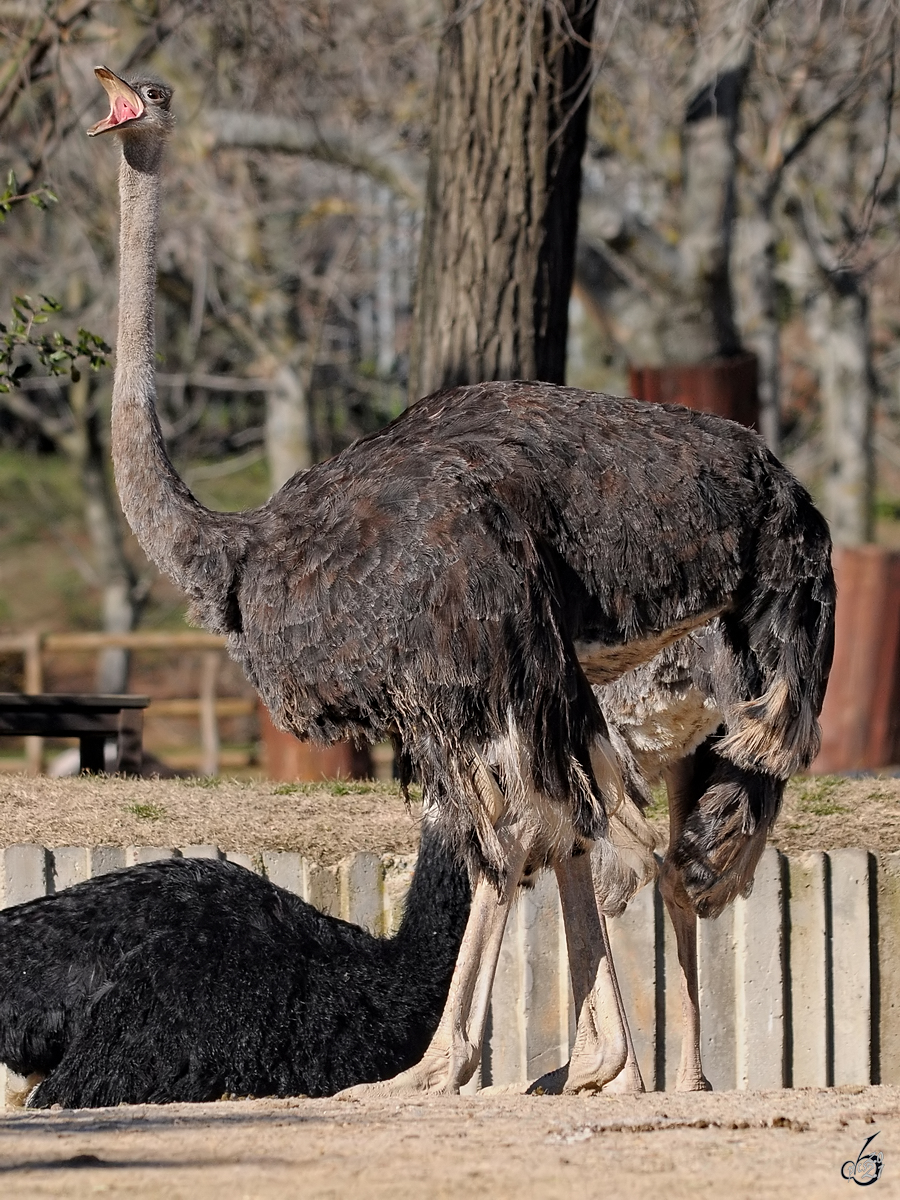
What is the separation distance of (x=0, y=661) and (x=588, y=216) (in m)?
10.1

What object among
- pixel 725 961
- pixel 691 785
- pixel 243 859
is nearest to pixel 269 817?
pixel 243 859

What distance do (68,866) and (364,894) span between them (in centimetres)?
100

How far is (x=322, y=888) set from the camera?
620 centimetres

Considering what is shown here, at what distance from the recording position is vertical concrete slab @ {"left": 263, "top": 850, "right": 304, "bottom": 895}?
620cm

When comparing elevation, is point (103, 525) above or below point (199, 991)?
above

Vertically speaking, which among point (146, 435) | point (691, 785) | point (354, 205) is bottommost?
point (691, 785)

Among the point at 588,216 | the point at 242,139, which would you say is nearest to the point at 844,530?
the point at 588,216

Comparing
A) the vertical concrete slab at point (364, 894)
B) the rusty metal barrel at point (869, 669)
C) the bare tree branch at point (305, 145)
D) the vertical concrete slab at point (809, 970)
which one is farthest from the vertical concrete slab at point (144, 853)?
the rusty metal barrel at point (869, 669)

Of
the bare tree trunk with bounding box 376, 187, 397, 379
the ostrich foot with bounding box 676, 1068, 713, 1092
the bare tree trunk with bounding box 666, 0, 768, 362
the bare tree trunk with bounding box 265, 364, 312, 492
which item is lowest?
the ostrich foot with bounding box 676, 1068, 713, 1092

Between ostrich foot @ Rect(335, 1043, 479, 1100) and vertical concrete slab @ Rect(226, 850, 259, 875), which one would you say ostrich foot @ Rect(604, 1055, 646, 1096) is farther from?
vertical concrete slab @ Rect(226, 850, 259, 875)

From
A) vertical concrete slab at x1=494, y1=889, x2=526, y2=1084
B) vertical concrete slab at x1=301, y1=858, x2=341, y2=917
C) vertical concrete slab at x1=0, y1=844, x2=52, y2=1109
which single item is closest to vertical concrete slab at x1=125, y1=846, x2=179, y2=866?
vertical concrete slab at x1=0, y1=844, x2=52, y2=1109

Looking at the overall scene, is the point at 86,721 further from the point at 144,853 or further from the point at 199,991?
the point at 199,991

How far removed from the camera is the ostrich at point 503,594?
172 inches

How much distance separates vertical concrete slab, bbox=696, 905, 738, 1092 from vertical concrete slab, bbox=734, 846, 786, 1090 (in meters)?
0.02
